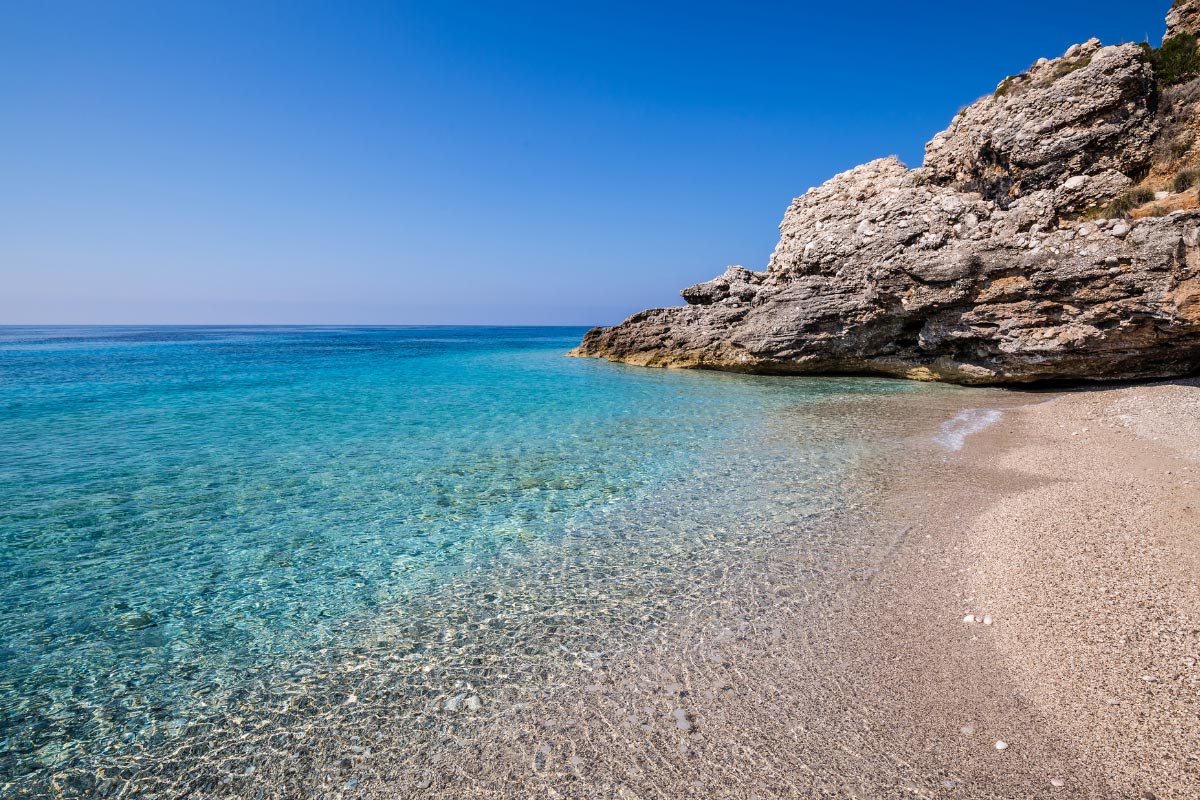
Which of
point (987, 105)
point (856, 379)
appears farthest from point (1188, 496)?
point (987, 105)

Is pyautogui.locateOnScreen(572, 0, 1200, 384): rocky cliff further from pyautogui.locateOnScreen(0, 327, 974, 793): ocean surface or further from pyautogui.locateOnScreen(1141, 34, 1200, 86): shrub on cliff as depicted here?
pyautogui.locateOnScreen(0, 327, 974, 793): ocean surface

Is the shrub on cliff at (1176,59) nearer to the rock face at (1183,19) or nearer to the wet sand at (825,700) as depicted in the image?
the rock face at (1183,19)

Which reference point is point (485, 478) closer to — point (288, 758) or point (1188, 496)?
point (288, 758)

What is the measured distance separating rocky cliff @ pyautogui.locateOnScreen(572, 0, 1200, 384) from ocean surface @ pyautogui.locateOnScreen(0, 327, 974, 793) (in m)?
7.63

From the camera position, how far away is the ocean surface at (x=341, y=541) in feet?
15.2

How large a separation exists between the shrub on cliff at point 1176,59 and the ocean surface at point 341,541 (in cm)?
1717

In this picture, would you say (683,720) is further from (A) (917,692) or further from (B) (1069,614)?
(B) (1069,614)

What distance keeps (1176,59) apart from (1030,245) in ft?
31.0

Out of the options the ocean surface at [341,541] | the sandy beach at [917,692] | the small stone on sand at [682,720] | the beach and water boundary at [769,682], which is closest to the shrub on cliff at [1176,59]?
the ocean surface at [341,541]

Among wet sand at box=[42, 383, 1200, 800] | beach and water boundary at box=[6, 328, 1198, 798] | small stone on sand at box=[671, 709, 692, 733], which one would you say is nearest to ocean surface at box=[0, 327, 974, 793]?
beach and water boundary at box=[6, 328, 1198, 798]

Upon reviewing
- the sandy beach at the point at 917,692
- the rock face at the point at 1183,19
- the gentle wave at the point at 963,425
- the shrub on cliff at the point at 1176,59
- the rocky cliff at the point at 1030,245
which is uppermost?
the rock face at the point at 1183,19

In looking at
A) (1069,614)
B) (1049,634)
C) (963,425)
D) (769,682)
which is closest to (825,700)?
(769,682)

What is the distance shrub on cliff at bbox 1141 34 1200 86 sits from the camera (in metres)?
19.1

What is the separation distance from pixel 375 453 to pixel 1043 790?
12.1 metres
